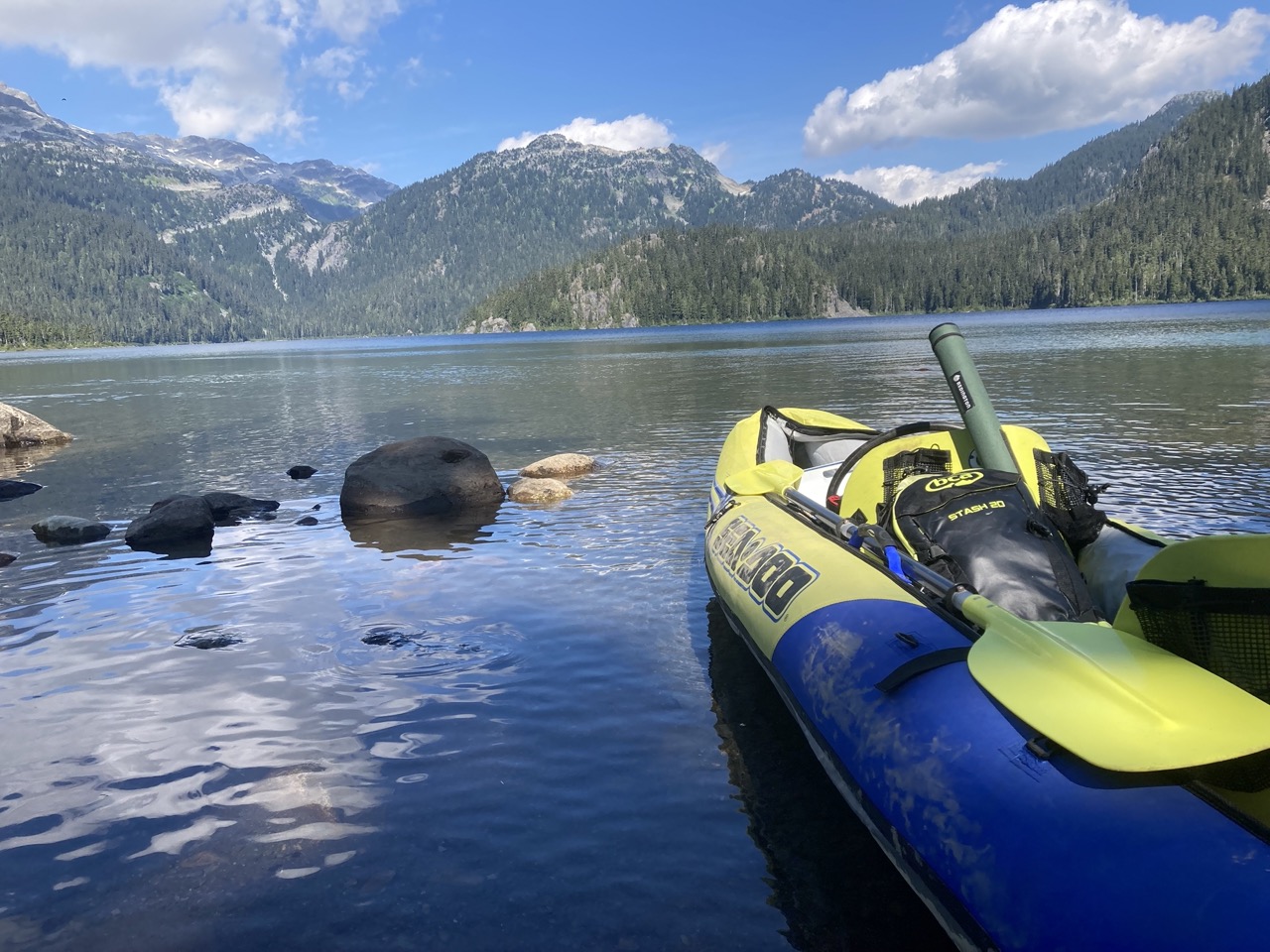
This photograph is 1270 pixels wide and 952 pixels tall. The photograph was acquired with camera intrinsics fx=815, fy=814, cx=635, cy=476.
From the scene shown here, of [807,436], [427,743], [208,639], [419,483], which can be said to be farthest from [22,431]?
[427,743]

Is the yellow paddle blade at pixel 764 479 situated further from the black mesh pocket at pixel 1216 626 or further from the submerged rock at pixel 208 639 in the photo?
the submerged rock at pixel 208 639

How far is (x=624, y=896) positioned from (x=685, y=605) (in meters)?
5.24

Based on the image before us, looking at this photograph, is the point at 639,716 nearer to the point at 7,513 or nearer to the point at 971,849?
the point at 971,849

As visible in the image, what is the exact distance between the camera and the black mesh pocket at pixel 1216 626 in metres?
3.63

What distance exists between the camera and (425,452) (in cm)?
1705

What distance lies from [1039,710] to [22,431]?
32365 mm

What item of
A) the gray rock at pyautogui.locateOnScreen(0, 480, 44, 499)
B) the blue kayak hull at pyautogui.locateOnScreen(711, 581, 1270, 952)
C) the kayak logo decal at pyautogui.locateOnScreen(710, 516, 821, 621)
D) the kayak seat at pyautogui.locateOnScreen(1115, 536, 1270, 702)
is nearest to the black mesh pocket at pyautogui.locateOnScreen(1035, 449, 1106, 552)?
the kayak logo decal at pyautogui.locateOnScreen(710, 516, 821, 621)

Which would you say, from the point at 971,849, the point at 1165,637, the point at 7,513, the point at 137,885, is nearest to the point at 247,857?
the point at 137,885

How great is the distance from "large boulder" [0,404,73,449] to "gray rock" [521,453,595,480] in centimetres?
1894

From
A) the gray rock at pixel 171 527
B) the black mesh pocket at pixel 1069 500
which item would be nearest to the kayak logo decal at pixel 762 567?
the black mesh pocket at pixel 1069 500

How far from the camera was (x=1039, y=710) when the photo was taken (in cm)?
380

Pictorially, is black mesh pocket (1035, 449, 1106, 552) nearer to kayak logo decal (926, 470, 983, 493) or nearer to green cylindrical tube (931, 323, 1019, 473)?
green cylindrical tube (931, 323, 1019, 473)

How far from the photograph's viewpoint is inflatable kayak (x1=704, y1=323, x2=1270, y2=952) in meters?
3.09

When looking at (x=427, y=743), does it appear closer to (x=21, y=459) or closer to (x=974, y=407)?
(x=974, y=407)
